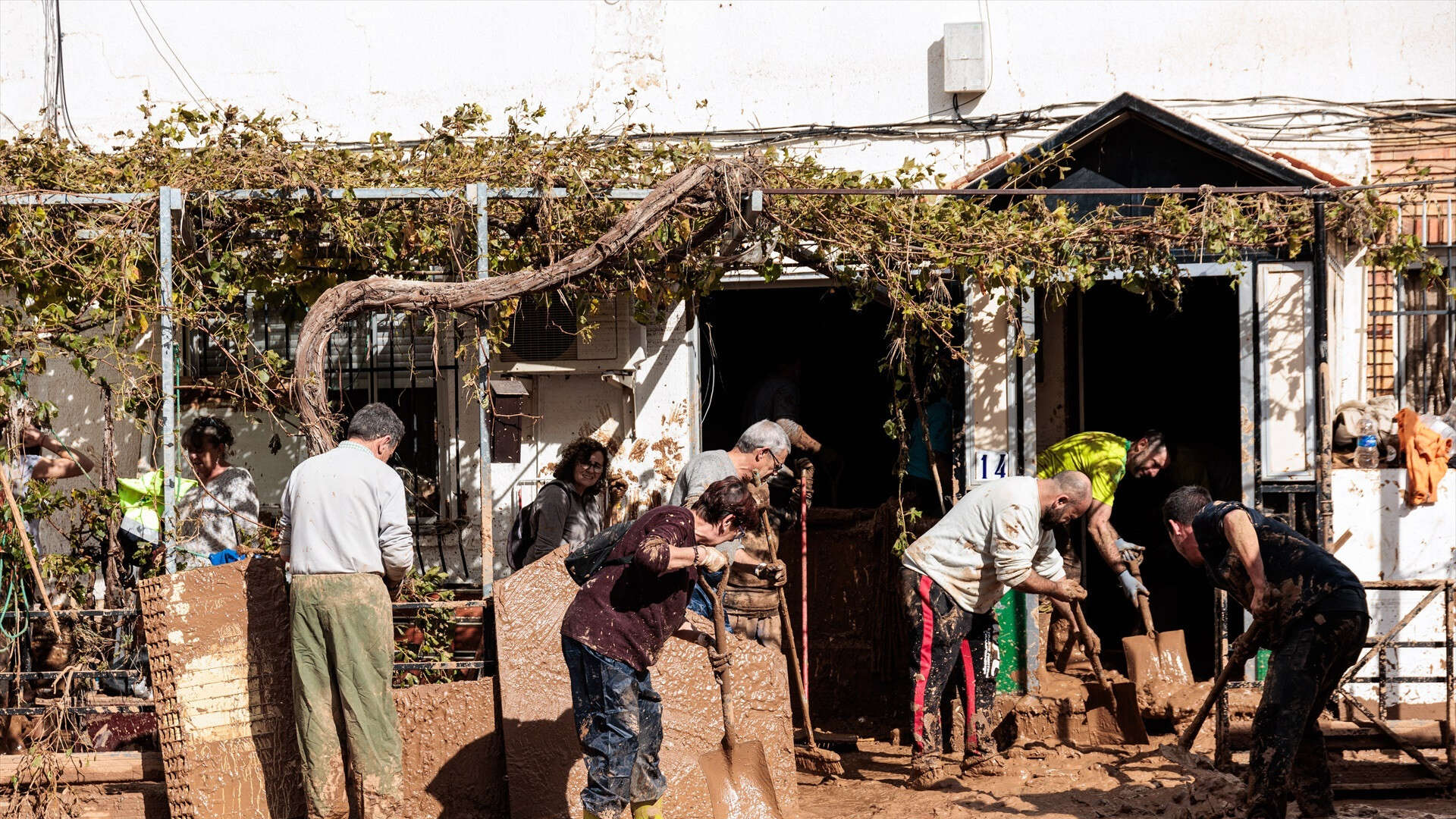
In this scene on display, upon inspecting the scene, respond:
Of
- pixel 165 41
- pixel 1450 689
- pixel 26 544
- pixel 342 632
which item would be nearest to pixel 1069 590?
pixel 1450 689

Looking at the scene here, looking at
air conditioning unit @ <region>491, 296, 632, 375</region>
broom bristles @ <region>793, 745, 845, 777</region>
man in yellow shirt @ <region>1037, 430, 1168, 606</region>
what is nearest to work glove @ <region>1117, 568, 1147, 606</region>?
man in yellow shirt @ <region>1037, 430, 1168, 606</region>

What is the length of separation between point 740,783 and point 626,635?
132 cm

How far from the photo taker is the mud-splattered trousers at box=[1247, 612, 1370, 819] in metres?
5.89

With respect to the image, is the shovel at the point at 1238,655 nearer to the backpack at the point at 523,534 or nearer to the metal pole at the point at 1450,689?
the metal pole at the point at 1450,689

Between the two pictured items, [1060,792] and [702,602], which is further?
[702,602]

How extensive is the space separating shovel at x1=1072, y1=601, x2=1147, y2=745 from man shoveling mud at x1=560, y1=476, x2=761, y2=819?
3281 mm

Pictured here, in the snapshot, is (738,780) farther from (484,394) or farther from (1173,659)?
(1173,659)

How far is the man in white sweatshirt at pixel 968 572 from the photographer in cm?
695

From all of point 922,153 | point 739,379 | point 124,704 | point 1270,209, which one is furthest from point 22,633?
point 1270,209

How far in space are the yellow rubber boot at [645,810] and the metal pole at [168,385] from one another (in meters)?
2.63

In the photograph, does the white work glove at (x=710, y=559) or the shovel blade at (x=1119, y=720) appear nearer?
the white work glove at (x=710, y=559)

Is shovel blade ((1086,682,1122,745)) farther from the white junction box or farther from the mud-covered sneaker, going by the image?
the white junction box

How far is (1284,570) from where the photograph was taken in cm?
606

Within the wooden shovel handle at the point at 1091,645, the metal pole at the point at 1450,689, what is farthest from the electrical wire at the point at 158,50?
the metal pole at the point at 1450,689
